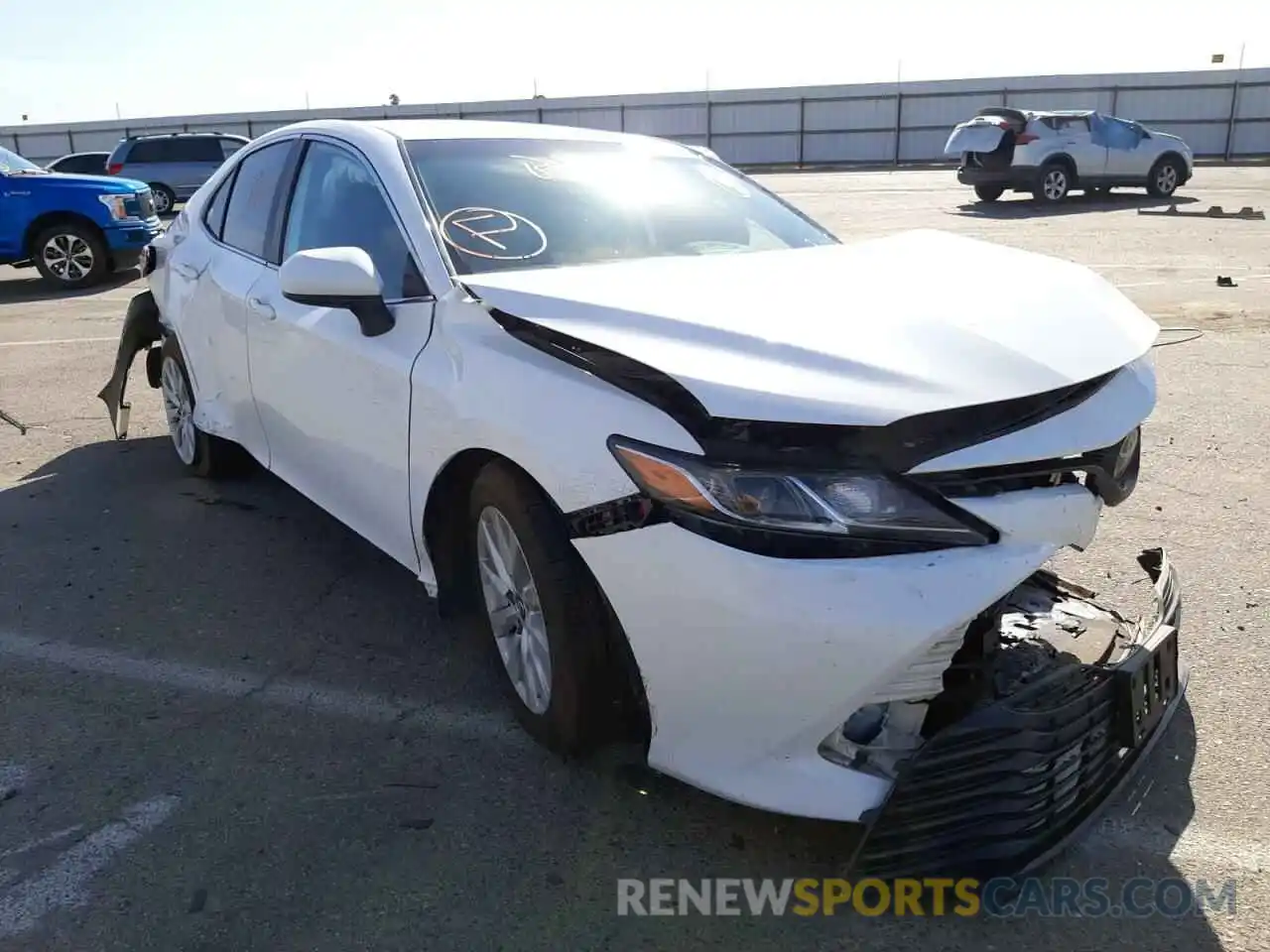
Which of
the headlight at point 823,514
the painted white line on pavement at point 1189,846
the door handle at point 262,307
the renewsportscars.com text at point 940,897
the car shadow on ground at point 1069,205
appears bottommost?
the renewsportscars.com text at point 940,897

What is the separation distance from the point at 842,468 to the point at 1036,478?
44cm

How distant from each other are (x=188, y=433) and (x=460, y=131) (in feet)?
8.14

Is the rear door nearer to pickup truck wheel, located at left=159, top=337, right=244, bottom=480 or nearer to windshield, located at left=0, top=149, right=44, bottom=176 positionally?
windshield, located at left=0, top=149, right=44, bottom=176

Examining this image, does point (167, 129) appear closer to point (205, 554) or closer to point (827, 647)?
point (205, 554)

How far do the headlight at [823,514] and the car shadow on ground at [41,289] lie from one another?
11428 millimetres

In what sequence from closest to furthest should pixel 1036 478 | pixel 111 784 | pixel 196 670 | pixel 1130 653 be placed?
pixel 1036 478 → pixel 1130 653 → pixel 111 784 → pixel 196 670

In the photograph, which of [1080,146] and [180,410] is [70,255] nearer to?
[180,410]

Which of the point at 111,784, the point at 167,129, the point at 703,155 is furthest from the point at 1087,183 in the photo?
the point at 167,129

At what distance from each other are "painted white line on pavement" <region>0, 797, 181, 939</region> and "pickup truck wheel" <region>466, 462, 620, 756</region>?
37.9 inches

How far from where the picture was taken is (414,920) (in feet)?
7.76

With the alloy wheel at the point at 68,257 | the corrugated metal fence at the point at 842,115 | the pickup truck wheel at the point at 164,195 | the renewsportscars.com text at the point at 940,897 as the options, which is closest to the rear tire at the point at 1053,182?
the alloy wheel at the point at 68,257

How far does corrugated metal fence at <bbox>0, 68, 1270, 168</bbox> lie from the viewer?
112ft

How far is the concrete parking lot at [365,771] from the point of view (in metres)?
2.36

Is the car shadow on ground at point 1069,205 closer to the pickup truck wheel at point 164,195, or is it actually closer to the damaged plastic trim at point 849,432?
the pickup truck wheel at point 164,195
